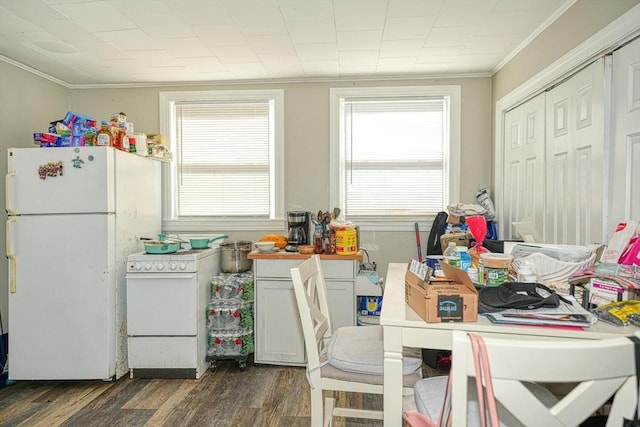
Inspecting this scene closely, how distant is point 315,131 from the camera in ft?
12.8

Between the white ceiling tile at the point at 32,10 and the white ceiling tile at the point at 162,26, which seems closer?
the white ceiling tile at the point at 32,10

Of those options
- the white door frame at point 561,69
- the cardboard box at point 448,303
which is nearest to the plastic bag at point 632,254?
the white door frame at point 561,69

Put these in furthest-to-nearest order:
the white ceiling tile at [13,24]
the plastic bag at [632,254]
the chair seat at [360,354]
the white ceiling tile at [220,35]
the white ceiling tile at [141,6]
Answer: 1. the white ceiling tile at [220,35]
2. the white ceiling tile at [13,24]
3. the white ceiling tile at [141,6]
4. the chair seat at [360,354]
5. the plastic bag at [632,254]

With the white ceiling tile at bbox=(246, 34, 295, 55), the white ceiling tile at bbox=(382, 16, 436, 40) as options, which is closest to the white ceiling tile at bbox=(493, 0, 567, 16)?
the white ceiling tile at bbox=(382, 16, 436, 40)

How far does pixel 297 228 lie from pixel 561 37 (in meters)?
2.29

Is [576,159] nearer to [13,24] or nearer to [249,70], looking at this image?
[249,70]

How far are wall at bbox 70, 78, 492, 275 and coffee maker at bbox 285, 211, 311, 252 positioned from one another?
1.11ft

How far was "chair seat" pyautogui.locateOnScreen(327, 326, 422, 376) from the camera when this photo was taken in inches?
71.3

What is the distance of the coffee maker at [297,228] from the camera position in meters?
3.52

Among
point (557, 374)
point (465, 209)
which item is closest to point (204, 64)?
point (465, 209)

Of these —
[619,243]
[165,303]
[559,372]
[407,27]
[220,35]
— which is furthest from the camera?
[165,303]

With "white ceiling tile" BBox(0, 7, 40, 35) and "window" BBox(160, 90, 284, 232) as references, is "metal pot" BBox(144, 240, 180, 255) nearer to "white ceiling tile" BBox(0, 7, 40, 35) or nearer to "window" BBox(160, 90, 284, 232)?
"window" BBox(160, 90, 284, 232)

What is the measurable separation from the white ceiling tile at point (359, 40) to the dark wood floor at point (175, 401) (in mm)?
2445

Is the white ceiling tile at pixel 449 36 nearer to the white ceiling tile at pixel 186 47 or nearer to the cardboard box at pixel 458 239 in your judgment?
the cardboard box at pixel 458 239
